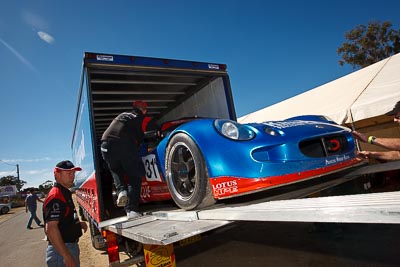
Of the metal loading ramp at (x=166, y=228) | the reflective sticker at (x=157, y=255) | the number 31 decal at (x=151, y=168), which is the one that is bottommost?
the reflective sticker at (x=157, y=255)

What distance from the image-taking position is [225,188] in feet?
7.70

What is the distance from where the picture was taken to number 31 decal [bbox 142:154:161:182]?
10.9ft

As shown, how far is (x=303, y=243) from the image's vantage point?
4.46 meters

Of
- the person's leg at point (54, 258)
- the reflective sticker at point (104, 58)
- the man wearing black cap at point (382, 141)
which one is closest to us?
the person's leg at point (54, 258)

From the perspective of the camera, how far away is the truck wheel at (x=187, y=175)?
2498 millimetres

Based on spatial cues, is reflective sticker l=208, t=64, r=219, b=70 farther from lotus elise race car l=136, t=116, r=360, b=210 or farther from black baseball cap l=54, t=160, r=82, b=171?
black baseball cap l=54, t=160, r=82, b=171

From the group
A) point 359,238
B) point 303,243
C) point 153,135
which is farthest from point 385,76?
point 153,135

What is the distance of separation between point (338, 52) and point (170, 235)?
30557 millimetres

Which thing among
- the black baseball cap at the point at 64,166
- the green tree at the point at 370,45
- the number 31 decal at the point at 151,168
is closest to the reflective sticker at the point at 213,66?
the number 31 decal at the point at 151,168

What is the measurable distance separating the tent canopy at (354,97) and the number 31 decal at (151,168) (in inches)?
194

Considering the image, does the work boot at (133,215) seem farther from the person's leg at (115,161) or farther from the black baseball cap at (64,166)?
the black baseball cap at (64,166)

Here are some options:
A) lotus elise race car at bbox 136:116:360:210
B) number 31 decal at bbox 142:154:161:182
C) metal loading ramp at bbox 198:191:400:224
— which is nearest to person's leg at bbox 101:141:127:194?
number 31 decal at bbox 142:154:161:182

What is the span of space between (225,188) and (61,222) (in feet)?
5.95

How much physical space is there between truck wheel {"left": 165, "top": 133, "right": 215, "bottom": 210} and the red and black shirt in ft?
3.70
